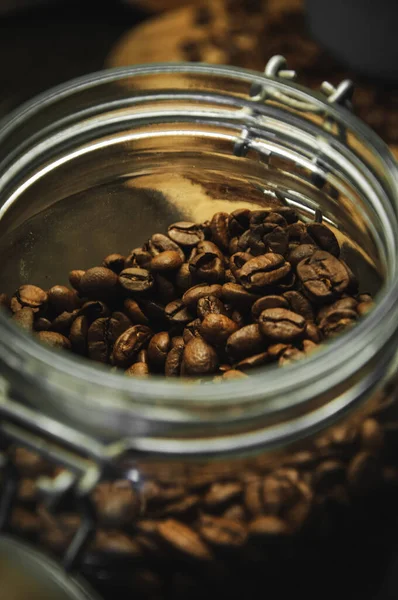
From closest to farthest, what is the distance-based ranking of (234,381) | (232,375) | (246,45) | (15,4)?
(234,381) < (232,375) < (246,45) < (15,4)

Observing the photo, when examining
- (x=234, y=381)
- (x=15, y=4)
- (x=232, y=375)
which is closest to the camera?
(x=234, y=381)

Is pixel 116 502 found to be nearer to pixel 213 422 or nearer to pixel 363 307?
pixel 213 422

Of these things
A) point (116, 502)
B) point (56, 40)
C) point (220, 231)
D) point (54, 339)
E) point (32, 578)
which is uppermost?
point (56, 40)

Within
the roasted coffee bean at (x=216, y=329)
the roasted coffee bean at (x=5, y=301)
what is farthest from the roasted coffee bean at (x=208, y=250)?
the roasted coffee bean at (x=5, y=301)

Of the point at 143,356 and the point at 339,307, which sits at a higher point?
the point at 339,307

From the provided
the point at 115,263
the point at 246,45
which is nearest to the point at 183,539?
the point at 115,263

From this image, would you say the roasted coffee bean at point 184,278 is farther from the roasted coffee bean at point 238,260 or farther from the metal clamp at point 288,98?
the metal clamp at point 288,98

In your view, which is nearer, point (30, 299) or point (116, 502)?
point (116, 502)
